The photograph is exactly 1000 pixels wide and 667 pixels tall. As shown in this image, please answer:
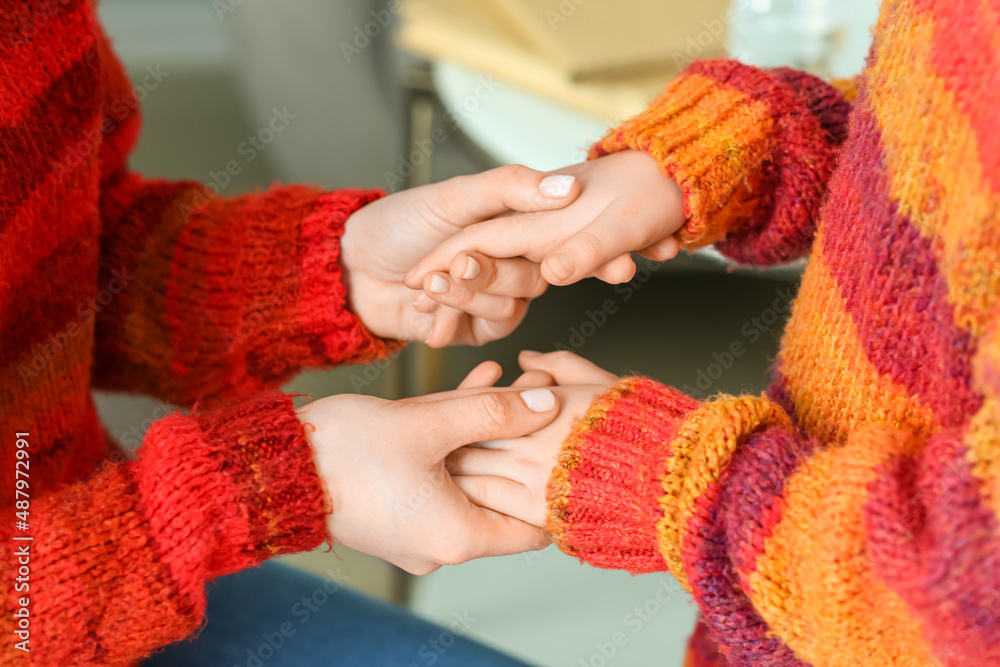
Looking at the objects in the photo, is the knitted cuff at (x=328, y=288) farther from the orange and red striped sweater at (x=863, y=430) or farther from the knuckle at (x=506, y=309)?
the orange and red striped sweater at (x=863, y=430)

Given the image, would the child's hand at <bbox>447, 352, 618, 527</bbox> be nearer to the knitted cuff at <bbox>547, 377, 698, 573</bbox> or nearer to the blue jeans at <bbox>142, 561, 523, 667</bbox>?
the knitted cuff at <bbox>547, 377, 698, 573</bbox>

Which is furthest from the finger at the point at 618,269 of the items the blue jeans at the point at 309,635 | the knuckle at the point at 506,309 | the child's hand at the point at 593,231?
the blue jeans at the point at 309,635

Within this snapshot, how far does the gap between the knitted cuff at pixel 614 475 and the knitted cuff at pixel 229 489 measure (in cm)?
16

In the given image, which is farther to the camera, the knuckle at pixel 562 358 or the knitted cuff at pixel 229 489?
the knuckle at pixel 562 358

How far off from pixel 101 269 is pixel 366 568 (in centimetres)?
71

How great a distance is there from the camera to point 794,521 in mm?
404

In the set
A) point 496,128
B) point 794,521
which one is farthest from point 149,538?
point 496,128

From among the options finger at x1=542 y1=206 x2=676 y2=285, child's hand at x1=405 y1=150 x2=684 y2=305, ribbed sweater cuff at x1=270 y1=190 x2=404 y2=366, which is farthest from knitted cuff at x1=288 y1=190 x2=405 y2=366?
finger at x1=542 y1=206 x2=676 y2=285

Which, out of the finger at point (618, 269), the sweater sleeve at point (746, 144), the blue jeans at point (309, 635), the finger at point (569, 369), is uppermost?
the sweater sleeve at point (746, 144)

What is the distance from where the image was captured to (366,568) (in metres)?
1.26

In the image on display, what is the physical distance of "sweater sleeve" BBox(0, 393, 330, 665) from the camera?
0.47 meters

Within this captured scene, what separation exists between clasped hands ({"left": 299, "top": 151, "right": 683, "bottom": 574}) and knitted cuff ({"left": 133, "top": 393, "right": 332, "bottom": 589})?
0.02m

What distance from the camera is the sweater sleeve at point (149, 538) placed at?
0.47 m

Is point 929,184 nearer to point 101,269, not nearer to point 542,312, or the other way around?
point 101,269
